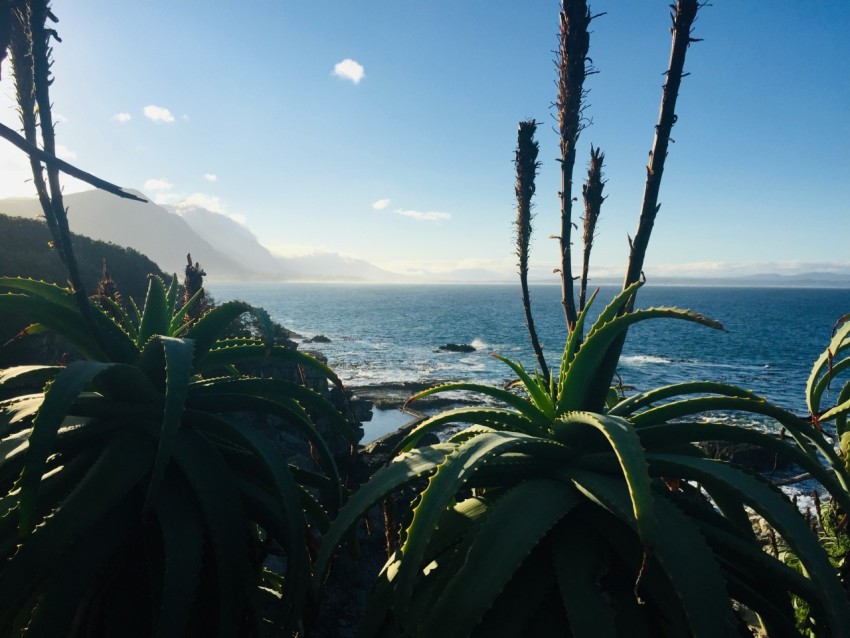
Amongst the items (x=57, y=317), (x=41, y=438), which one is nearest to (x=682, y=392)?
(x=41, y=438)

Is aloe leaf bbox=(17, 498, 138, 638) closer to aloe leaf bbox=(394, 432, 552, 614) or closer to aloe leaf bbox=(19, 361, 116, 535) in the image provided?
aloe leaf bbox=(19, 361, 116, 535)

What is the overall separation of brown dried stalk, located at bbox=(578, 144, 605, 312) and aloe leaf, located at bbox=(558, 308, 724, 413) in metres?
1.52

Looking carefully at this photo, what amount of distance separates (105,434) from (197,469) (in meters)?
0.41

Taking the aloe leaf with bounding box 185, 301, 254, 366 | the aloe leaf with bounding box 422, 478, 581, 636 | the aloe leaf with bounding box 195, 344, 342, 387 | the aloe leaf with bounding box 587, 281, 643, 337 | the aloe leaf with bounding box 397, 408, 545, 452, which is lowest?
the aloe leaf with bounding box 422, 478, 581, 636

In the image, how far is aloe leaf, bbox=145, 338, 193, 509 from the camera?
Result: 1.45 meters

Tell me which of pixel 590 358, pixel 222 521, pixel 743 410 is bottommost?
pixel 222 521

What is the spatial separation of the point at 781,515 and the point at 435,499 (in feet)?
3.04

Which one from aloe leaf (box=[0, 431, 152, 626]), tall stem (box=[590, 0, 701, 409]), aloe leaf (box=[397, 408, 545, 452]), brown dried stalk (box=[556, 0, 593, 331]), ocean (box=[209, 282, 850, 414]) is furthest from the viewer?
ocean (box=[209, 282, 850, 414])

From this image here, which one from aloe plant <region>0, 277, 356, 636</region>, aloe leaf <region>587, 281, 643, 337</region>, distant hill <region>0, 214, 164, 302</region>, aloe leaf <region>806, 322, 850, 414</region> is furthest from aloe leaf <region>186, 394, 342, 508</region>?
distant hill <region>0, 214, 164, 302</region>

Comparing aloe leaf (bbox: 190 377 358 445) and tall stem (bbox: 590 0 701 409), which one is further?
tall stem (bbox: 590 0 701 409)

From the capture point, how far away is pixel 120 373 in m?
1.73

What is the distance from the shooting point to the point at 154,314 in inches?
89.4

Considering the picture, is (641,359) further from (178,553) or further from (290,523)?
(178,553)

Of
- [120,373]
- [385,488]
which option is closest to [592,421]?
[385,488]
